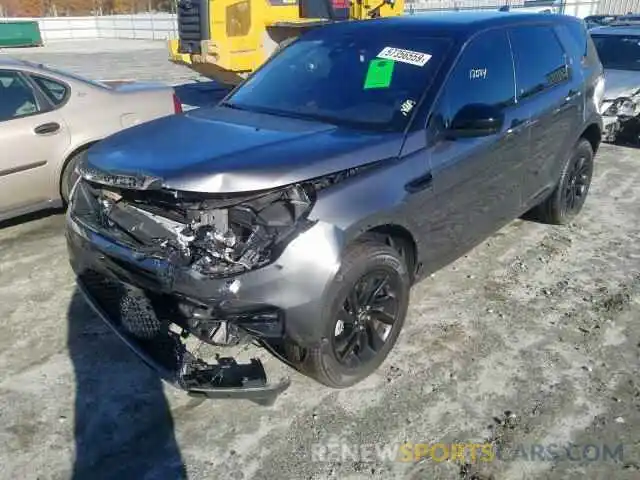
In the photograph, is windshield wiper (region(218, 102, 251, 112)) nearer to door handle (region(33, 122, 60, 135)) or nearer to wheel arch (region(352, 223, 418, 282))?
wheel arch (region(352, 223, 418, 282))

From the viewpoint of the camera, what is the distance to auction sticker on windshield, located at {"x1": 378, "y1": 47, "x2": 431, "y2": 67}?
3.33 meters

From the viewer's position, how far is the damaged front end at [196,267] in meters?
2.45

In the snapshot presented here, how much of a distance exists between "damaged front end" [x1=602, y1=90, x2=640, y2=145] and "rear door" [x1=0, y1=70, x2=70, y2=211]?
673cm

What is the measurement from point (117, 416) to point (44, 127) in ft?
10.0

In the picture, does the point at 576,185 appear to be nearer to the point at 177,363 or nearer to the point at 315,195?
the point at 315,195

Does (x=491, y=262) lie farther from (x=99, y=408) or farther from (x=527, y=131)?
(x=99, y=408)

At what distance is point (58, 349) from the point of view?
333 cm

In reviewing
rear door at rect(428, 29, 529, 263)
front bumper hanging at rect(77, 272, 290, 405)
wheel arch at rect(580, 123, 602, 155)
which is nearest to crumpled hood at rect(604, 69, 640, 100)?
wheel arch at rect(580, 123, 602, 155)

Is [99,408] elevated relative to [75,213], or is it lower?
lower

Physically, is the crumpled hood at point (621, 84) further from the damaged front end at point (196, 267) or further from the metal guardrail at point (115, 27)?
the metal guardrail at point (115, 27)

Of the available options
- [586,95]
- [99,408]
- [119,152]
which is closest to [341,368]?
[99,408]

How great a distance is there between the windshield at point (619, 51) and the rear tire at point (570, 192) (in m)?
4.30

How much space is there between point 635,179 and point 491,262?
3186 millimetres

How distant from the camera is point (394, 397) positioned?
9.57 ft
